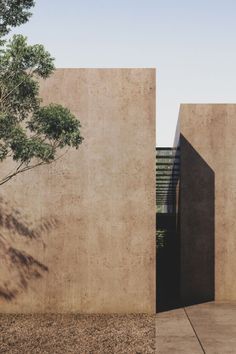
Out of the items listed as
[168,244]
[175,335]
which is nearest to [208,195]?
[175,335]

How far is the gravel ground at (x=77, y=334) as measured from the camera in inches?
385

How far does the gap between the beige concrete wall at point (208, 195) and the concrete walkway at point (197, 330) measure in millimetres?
1314

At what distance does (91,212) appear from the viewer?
1294cm

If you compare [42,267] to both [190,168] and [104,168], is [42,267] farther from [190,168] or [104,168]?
[190,168]

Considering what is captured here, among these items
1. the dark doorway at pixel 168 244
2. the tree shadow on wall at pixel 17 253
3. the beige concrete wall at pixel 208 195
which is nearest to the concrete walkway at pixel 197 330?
the dark doorway at pixel 168 244

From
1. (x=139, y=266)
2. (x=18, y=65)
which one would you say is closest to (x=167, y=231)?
(x=139, y=266)

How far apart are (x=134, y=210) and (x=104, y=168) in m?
1.39

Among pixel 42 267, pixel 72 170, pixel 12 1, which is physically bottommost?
pixel 42 267

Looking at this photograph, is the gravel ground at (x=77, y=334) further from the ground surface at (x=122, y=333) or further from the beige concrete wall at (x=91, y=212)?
the beige concrete wall at (x=91, y=212)

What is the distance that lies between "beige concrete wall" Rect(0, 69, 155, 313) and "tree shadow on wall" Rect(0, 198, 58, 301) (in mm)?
27

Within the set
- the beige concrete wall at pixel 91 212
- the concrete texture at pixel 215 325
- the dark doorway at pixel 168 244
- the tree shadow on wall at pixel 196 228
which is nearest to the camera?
the concrete texture at pixel 215 325

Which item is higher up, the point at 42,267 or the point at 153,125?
the point at 153,125

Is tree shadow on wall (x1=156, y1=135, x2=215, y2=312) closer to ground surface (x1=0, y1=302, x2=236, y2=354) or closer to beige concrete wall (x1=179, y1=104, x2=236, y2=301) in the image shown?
beige concrete wall (x1=179, y1=104, x2=236, y2=301)

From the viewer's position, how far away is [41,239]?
1295cm
